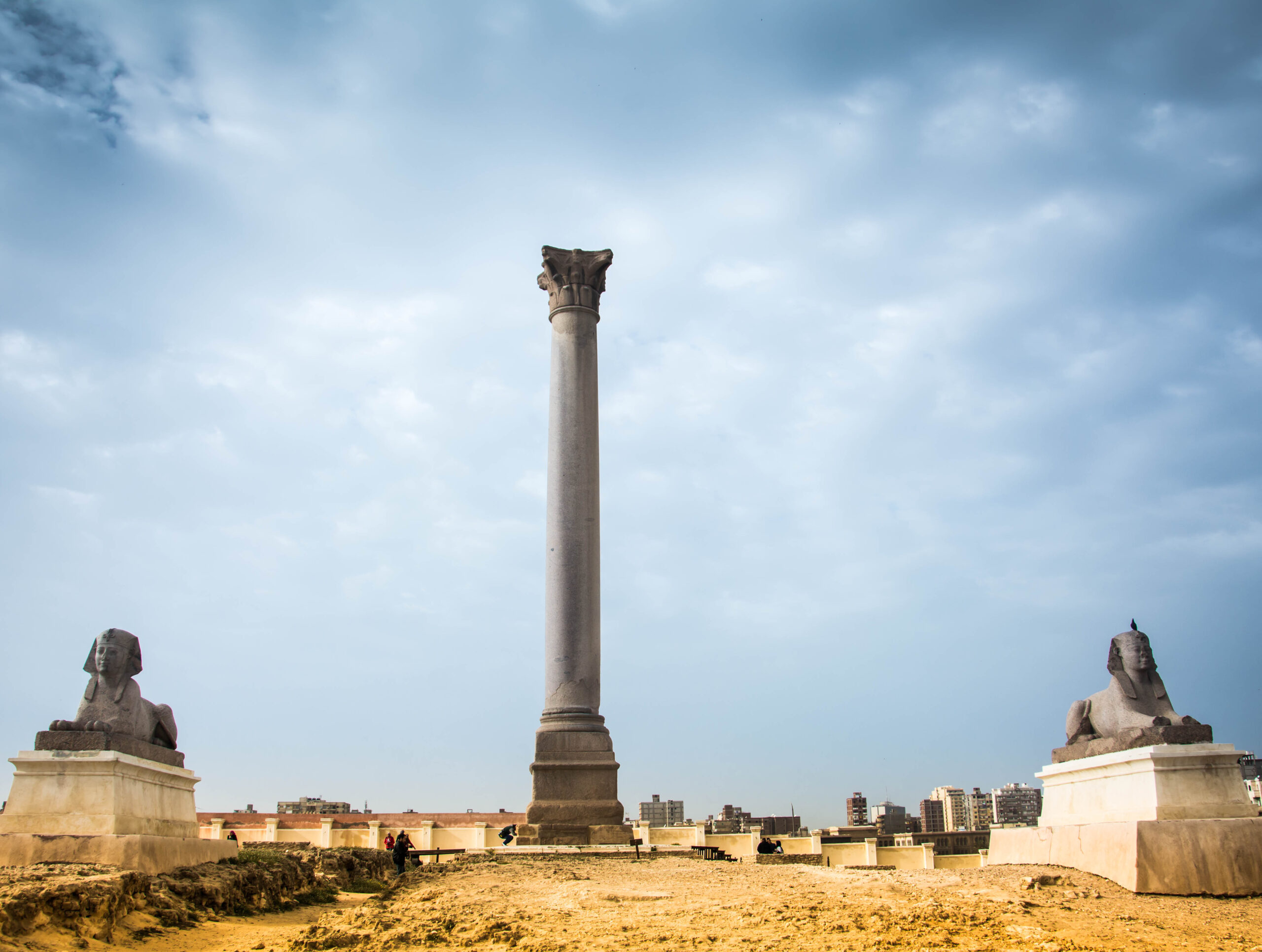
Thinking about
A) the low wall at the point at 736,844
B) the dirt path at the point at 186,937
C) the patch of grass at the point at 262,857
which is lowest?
the low wall at the point at 736,844

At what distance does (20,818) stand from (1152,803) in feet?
39.7

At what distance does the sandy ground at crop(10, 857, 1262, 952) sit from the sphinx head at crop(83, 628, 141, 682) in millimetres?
3536

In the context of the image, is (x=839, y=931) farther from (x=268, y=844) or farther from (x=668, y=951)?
(x=268, y=844)

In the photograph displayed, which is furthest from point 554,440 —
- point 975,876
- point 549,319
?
point 975,876

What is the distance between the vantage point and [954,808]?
75.3 m

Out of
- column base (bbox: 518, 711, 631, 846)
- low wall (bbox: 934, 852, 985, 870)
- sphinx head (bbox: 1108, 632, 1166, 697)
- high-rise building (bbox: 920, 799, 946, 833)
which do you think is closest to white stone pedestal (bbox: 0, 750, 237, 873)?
column base (bbox: 518, 711, 631, 846)

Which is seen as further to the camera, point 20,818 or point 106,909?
point 20,818

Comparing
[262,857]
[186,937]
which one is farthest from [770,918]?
[262,857]

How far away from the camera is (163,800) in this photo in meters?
12.3

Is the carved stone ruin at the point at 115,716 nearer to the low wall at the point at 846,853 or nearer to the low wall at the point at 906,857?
the low wall at the point at 846,853

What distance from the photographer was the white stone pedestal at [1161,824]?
374 inches

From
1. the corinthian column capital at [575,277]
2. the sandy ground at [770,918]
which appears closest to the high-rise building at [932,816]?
the corinthian column capital at [575,277]

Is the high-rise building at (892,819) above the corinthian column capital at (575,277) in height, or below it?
below

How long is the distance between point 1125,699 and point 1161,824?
2000 mm
